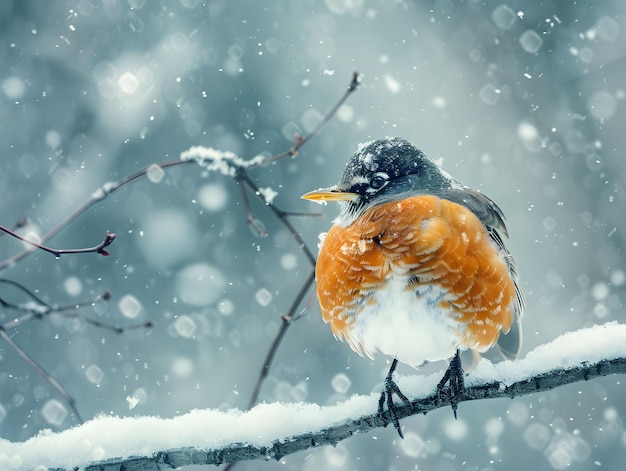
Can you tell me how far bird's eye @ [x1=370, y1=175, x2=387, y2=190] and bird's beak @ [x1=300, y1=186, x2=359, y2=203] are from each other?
8 cm

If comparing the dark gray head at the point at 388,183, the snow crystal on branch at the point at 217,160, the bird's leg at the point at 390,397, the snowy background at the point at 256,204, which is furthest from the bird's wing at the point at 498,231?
the snowy background at the point at 256,204

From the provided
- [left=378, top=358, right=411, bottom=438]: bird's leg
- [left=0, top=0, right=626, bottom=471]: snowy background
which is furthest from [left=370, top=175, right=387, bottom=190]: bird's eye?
[left=0, top=0, right=626, bottom=471]: snowy background

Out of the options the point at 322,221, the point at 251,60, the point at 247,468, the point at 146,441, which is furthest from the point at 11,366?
the point at 146,441

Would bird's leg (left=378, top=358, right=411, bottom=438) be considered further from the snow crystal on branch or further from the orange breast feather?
the snow crystal on branch

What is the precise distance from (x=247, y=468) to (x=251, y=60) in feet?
18.7

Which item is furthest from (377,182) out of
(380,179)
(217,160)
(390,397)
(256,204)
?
(256,204)

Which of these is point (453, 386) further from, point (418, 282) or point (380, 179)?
point (380, 179)

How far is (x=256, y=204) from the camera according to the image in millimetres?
7102

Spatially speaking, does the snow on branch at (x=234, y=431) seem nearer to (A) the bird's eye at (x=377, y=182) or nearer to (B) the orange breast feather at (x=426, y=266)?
(B) the orange breast feather at (x=426, y=266)

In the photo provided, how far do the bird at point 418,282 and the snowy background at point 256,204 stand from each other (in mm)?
4479

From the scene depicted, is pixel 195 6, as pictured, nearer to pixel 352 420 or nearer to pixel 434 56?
pixel 434 56

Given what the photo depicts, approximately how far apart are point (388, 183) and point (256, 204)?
4.49 meters

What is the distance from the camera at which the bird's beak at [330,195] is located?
8.36ft

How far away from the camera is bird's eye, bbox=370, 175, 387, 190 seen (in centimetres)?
270
